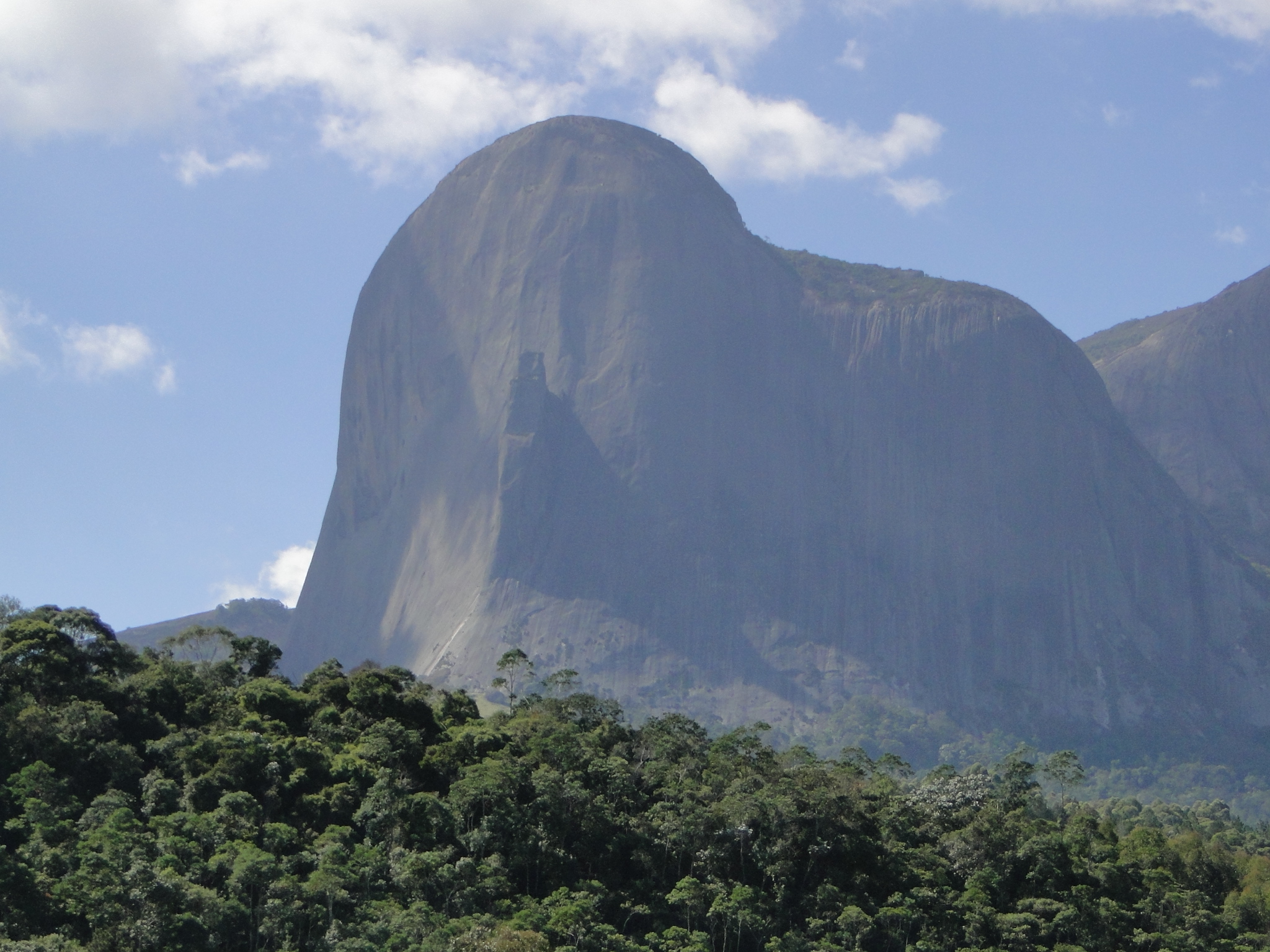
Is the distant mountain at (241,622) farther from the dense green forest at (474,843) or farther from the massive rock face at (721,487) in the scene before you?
the dense green forest at (474,843)

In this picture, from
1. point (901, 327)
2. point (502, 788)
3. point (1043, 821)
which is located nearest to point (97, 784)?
point (502, 788)

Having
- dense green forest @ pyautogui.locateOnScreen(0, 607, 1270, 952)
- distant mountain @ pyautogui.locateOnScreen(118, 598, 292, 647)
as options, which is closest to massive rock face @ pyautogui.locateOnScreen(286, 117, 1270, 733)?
distant mountain @ pyautogui.locateOnScreen(118, 598, 292, 647)

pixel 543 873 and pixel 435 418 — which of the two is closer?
pixel 543 873

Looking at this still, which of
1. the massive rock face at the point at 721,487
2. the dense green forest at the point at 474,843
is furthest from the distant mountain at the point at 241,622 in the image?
the dense green forest at the point at 474,843

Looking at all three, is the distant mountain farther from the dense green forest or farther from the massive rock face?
the dense green forest

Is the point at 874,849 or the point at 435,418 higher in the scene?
the point at 435,418

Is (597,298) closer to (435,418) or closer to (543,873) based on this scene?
(435,418)

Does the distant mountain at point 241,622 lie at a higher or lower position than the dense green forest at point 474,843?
higher

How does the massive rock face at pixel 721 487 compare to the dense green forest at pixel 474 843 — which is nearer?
the dense green forest at pixel 474 843
